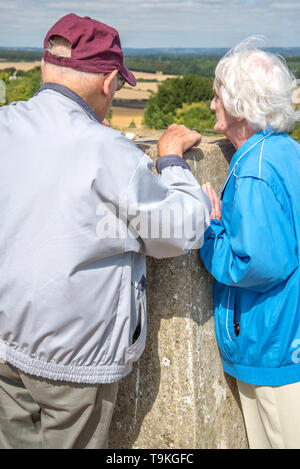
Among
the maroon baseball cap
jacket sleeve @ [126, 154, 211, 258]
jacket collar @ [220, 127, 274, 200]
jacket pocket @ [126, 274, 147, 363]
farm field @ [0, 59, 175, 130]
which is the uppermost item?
the maroon baseball cap

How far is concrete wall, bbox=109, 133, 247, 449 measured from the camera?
2242 millimetres

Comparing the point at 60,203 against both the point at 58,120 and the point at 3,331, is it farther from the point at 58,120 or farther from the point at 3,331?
the point at 3,331

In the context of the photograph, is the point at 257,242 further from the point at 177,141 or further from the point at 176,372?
the point at 176,372

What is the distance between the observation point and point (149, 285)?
2320mm

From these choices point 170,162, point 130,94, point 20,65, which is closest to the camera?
point 170,162

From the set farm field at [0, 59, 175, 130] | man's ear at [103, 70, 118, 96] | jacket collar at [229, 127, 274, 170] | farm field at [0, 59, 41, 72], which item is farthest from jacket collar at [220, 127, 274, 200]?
farm field at [0, 59, 41, 72]

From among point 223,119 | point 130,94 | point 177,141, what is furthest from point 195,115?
point 130,94

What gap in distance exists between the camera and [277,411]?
2156mm

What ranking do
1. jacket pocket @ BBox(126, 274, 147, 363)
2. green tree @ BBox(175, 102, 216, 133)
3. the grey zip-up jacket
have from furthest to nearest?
green tree @ BBox(175, 102, 216, 133), jacket pocket @ BBox(126, 274, 147, 363), the grey zip-up jacket

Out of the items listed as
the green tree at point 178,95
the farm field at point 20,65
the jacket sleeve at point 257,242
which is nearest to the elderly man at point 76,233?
the jacket sleeve at point 257,242

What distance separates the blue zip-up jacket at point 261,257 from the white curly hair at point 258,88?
0.07 m

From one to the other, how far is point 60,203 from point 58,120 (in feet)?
0.97

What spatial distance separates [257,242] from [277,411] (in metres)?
0.83

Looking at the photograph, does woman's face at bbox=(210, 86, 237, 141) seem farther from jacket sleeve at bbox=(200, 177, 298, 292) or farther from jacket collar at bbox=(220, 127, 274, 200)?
jacket sleeve at bbox=(200, 177, 298, 292)
